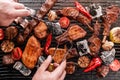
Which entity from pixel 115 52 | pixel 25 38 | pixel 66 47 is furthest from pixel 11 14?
pixel 115 52

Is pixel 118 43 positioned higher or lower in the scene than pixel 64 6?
lower

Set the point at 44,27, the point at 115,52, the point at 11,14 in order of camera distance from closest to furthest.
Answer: the point at 11,14 < the point at 44,27 < the point at 115,52

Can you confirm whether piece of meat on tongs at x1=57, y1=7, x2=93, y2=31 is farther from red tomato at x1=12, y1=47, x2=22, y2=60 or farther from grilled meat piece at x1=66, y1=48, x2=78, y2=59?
red tomato at x1=12, y1=47, x2=22, y2=60

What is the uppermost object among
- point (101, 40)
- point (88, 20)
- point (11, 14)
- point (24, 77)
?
point (11, 14)

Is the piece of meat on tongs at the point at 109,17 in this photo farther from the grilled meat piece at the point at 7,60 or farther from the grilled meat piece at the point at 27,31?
the grilled meat piece at the point at 7,60

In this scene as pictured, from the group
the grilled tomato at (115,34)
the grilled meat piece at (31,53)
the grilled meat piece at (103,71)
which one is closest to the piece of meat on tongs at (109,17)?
the grilled tomato at (115,34)

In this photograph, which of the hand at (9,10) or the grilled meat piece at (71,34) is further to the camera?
the grilled meat piece at (71,34)

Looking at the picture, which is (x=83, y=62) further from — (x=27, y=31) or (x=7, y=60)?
(x=7, y=60)

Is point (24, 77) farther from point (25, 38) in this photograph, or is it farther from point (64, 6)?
point (64, 6)
